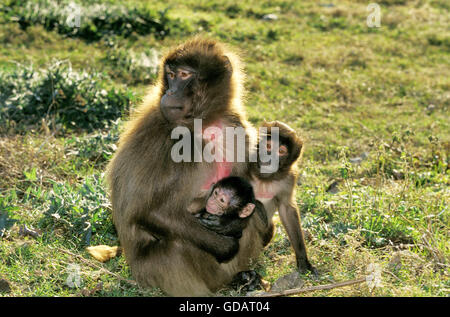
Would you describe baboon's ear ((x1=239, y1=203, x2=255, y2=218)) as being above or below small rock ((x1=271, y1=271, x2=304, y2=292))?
above

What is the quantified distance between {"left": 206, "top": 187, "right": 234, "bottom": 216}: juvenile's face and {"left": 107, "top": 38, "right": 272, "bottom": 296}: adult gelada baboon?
121 mm

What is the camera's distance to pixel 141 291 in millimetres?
3967

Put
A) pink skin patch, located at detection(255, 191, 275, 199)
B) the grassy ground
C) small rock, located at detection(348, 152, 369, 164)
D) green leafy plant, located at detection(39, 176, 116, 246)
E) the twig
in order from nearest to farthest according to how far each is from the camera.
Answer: the twig → the grassy ground → pink skin patch, located at detection(255, 191, 275, 199) → green leafy plant, located at detection(39, 176, 116, 246) → small rock, located at detection(348, 152, 369, 164)

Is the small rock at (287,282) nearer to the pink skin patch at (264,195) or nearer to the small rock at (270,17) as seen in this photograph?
the pink skin patch at (264,195)

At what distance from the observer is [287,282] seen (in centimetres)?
414

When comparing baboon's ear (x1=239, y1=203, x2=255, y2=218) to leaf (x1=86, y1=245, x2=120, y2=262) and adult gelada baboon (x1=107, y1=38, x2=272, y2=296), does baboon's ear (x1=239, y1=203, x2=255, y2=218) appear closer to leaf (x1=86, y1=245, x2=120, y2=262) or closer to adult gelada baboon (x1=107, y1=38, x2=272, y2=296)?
adult gelada baboon (x1=107, y1=38, x2=272, y2=296)

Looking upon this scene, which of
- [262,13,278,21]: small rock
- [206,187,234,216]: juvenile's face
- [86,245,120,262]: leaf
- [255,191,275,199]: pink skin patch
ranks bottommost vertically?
[86,245,120,262]: leaf

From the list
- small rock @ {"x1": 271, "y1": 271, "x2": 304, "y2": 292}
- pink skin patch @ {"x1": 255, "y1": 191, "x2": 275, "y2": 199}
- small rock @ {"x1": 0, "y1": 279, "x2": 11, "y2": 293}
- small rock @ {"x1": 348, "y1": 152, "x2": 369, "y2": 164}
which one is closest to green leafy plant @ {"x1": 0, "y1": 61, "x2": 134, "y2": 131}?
small rock @ {"x1": 348, "y1": 152, "x2": 369, "y2": 164}

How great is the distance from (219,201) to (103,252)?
1.14 m

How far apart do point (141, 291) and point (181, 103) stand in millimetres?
1268

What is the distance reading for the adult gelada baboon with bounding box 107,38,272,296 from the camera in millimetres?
3809

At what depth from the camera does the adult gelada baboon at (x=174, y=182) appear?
381cm

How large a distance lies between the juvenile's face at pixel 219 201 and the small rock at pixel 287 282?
0.70 m

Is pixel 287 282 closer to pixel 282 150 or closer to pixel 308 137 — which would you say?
pixel 282 150
